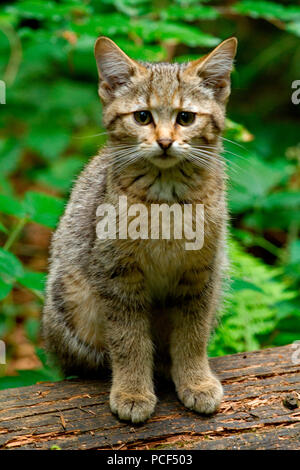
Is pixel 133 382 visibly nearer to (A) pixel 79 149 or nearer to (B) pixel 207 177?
(B) pixel 207 177

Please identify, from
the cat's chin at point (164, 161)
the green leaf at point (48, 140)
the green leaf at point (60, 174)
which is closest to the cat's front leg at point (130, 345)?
the cat's chin at point (164, 161)

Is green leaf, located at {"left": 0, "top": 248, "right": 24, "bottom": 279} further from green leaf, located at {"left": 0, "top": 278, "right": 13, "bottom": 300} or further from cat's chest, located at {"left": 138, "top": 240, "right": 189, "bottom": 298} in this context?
cat's chest, located at {"left": 138, "top": 240, "right": 189, "bottom": 298}

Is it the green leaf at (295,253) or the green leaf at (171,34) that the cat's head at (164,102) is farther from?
the green leaf at (295,253)

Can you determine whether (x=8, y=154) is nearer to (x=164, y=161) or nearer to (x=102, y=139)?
(x=102, y=139)

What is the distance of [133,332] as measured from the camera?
10.3ft

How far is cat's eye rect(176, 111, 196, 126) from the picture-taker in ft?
9.77

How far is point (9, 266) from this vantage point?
3.26 metres

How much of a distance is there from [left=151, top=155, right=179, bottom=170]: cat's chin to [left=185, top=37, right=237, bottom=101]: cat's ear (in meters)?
0.54

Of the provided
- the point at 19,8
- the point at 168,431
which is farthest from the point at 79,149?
the point at 168,431

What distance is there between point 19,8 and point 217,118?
207 cm

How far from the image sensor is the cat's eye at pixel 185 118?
2.98 m

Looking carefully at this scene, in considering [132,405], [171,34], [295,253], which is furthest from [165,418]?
[171,34]

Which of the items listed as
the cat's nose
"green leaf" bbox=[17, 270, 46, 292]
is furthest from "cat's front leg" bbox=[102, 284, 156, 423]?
the cat's nose

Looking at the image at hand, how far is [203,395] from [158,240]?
836 millimetres
